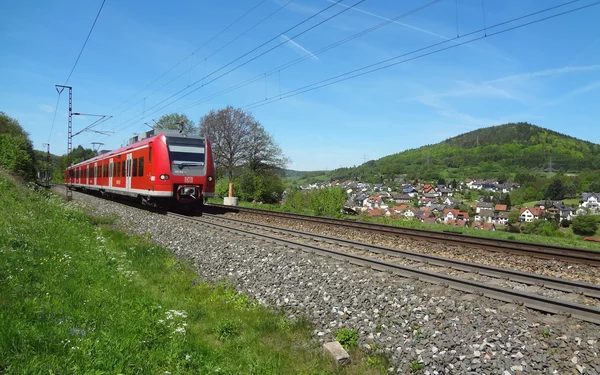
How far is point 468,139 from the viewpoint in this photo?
123m

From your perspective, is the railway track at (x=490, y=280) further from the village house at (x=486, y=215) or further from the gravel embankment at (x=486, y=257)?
the village house at (x=486, y=215)

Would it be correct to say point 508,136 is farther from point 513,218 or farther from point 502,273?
point 502,273

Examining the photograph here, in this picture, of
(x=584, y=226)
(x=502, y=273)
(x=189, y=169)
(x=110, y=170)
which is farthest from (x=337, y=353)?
(x=110, y=170)

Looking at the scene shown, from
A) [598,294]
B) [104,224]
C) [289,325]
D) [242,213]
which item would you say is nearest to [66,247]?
[289,325]

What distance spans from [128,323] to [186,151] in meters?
13.3

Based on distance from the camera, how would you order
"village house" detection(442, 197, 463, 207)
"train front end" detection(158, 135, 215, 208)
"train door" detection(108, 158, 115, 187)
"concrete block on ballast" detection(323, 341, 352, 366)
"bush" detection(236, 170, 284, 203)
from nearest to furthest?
"concrete block on ballast" detection(323, 341, 352, 366)
"train front end" detection(158, 135, 215, 208)
"train door" detection(108, 158, 115, 187)
"bush" detection(236, 170, 284, 203)
"village house" detection(442, 197, 463, 207)

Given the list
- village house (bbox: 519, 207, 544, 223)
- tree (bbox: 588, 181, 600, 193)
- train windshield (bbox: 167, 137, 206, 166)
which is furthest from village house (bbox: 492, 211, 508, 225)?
train windshield (bbox: 167, 137, 206, 166)

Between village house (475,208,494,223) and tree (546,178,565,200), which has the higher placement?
tree (546,178,565,200)

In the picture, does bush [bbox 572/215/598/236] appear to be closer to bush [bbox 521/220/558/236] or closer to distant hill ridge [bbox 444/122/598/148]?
bush [bbox 521/220/558/236]

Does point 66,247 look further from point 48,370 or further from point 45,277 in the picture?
point 48,370

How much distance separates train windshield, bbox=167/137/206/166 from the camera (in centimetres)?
1719

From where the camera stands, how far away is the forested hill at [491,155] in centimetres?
7671

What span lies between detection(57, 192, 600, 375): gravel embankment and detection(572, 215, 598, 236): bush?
41.8 feet

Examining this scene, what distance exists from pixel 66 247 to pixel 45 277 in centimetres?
316
